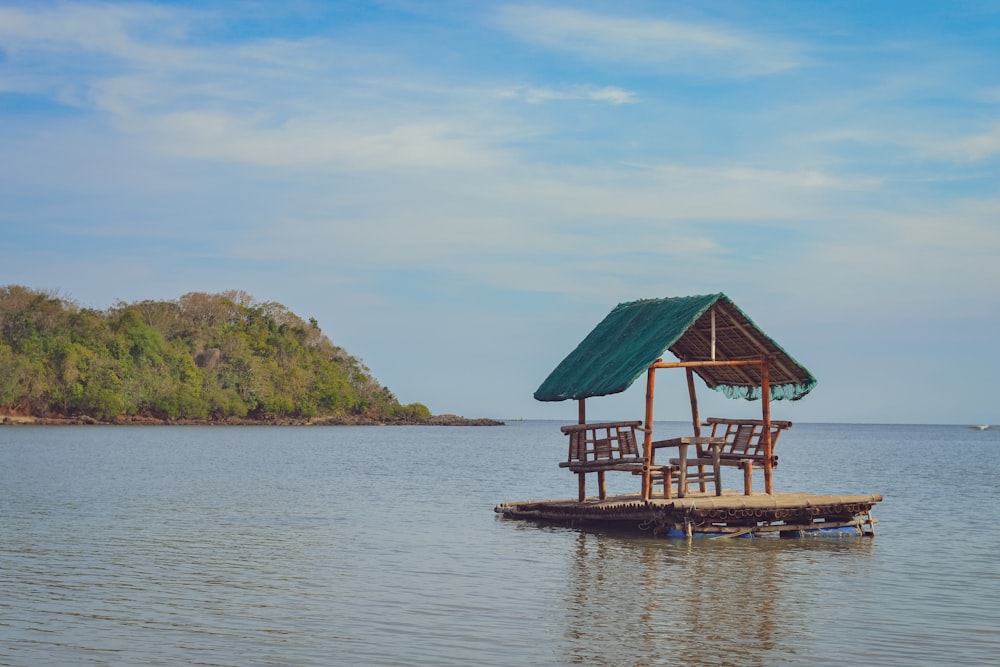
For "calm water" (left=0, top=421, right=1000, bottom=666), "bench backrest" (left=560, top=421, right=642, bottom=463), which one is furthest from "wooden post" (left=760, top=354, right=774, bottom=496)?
"bench backrest" (left=560, top=421, right=642, bottom=463)

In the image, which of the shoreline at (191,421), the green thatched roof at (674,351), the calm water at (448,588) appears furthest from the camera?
the shoreline at (191,421)

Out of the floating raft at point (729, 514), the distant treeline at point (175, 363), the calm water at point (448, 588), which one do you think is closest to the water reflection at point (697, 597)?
the calm water at point (448, 588)

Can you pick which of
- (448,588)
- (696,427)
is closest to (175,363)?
(696,427)

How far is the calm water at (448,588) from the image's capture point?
13133 millimetres

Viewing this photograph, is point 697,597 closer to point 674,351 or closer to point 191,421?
point 674,351

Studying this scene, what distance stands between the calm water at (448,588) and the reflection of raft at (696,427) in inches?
22.7

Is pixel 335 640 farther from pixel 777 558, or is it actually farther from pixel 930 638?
pixel 777 558

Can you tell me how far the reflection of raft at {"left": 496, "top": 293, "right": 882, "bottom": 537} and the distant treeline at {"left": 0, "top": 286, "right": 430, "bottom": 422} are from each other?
282 feet

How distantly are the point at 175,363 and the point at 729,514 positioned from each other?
10429 centimetres

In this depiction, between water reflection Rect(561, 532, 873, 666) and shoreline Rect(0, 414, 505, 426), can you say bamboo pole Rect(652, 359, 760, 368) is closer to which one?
water reflection Rect(561, 532, 873, 666)

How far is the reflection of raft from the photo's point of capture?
74.1 feet

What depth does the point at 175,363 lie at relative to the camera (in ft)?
389

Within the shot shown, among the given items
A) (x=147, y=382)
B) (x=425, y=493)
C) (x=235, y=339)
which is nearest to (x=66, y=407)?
(x=147, y=382)

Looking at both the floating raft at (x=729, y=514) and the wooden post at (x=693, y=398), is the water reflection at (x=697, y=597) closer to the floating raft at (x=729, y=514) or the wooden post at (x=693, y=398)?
the floating raft at (x=729, y=514)
